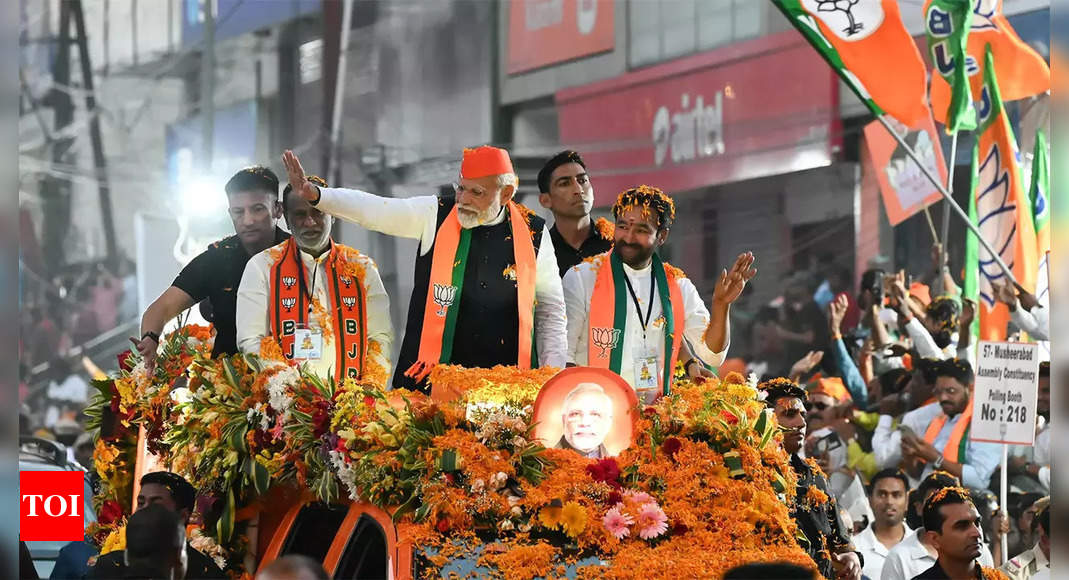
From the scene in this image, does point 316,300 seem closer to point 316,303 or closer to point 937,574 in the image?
point 316,303

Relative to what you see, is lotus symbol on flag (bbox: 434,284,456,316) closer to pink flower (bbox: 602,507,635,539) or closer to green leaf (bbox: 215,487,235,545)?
green leaf (bbox: 215,487,235,545)

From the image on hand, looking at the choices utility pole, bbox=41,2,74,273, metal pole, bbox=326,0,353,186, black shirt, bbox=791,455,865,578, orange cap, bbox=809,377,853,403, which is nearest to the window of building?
metal pole, bbox=326,0,353,186

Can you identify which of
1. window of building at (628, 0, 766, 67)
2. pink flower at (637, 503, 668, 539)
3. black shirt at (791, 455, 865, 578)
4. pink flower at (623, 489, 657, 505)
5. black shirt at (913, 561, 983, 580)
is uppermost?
window of building at (628, 0, 766, 67)

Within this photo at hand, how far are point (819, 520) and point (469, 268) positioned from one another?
2090 mm

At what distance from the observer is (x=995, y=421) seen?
10.7 metres

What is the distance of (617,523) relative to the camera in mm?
6215

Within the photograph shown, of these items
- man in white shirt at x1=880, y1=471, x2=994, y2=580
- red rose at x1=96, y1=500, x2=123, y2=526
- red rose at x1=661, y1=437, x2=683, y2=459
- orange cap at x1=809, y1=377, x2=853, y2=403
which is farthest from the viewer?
orange cap at x1=809, y1=377, x2=853, y2=403

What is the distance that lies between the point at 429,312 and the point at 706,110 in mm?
12562

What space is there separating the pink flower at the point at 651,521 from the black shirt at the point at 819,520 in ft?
4.35

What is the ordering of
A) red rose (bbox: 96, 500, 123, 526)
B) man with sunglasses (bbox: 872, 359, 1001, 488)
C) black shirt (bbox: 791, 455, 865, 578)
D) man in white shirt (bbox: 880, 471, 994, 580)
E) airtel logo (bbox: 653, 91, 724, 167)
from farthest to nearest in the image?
airtel logo (bbox: 653, 91, 724, 167) < man with sunglasses (bbox: 872, 359, 1001, 488) < red rose (bbox: 96, 500, 123, 526) < man in white shirt (bbox: 880, 471, 994, 580) < black shirt (bbox: 791, 455, 865, 578)

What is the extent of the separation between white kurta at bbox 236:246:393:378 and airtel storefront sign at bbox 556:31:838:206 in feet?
33.9

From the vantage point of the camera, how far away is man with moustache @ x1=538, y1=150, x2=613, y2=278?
9172mm

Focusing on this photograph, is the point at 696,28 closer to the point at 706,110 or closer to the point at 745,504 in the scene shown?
the point at 706,110

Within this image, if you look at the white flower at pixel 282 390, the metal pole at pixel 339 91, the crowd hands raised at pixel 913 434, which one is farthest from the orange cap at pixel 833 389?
the metal pole at pixel 339 91
